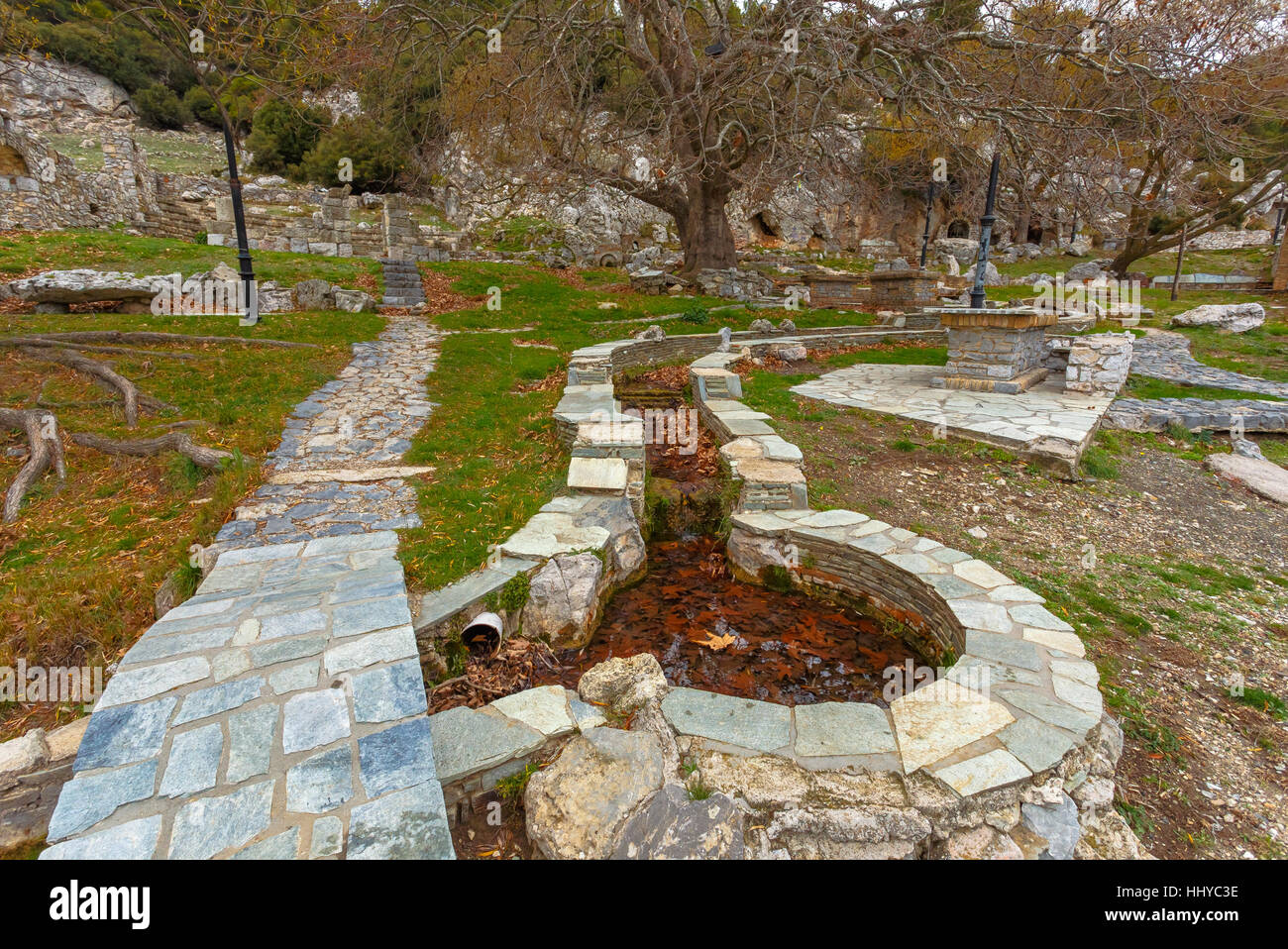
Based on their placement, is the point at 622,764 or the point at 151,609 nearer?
the point at 622,764

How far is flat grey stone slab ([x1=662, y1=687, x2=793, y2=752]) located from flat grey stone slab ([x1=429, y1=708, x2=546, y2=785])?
25.0 inches

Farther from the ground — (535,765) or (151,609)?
(151,609)

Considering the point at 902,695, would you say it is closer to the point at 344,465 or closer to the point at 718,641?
the point at 718,641

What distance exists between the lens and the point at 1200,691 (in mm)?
3217

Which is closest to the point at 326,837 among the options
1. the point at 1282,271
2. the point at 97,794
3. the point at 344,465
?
the point at 97,794

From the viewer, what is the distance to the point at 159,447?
17.3ft

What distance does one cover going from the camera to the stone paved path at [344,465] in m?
4.26

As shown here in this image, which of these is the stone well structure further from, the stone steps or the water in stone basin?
the stone steps

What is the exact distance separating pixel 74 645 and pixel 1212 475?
30.2ft

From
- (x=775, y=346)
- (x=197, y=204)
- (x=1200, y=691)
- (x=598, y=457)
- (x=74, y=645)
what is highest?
(x=197, y=204)

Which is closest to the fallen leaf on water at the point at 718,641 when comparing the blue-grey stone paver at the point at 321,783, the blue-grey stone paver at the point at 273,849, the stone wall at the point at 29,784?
the blue-grey stone paver at the point at 321,783
